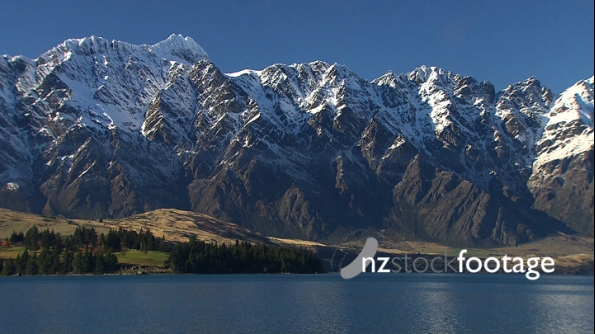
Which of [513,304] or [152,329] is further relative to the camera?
[513,304]

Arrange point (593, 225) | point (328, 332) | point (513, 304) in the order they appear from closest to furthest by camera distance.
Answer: point (593, 225), point (328, 332), point (513, 304)

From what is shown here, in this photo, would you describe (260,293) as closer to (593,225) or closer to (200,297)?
(200,297)

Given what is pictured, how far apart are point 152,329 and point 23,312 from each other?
37.9 meters

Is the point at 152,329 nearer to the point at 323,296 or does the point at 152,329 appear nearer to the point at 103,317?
the point at 103,317

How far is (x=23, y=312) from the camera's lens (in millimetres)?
134625

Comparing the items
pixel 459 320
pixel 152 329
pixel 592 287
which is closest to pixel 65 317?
pixel 152 329

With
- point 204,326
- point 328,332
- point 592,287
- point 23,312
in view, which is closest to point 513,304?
point 328,332

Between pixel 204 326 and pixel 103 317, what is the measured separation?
23184 millimetres

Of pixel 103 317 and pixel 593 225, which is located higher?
pixel 593 225

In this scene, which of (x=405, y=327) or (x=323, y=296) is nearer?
(x=405, y=327)

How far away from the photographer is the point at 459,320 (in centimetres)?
12800

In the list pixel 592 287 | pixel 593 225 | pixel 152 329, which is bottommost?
pixel 152 329

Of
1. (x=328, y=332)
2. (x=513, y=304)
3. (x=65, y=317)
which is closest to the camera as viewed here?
(x=328, y=332)

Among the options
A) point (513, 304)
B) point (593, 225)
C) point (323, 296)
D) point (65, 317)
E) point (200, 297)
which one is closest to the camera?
point (593, 225)
